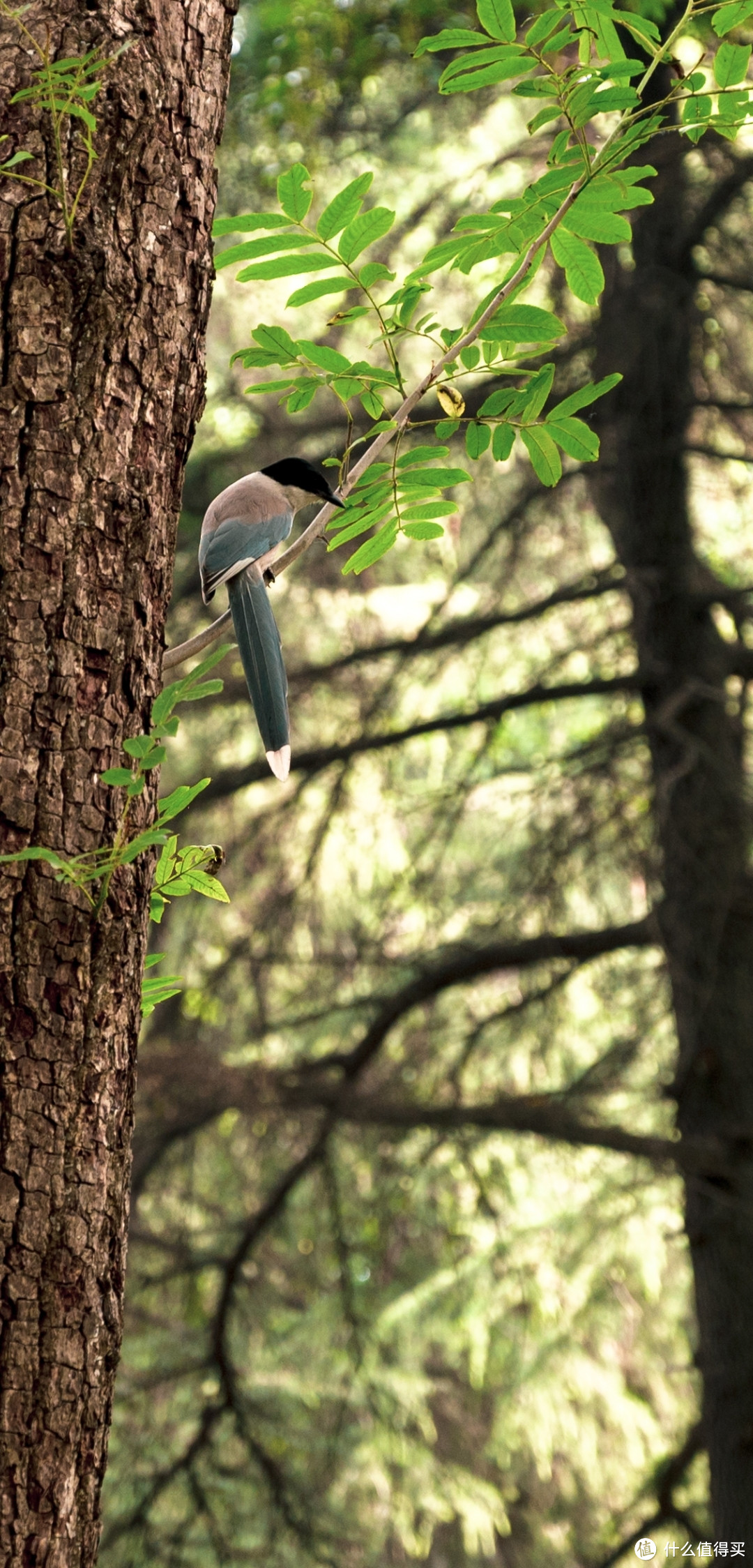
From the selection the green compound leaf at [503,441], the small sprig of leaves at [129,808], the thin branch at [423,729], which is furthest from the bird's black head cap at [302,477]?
the thin branch at [423,729]

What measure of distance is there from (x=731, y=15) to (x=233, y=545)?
2.89 feet

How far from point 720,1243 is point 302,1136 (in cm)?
166

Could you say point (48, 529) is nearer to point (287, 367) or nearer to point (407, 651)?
point (287, 367)

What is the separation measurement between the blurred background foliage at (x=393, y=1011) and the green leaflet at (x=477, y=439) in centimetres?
333

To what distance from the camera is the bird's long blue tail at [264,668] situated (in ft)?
5.15

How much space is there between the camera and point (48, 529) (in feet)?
3.95

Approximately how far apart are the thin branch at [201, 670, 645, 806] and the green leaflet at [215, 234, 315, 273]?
3.54 meters

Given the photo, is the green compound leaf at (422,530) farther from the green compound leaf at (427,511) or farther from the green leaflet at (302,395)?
the green leaflet at (302,395)

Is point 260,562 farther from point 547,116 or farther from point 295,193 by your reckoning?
point 547,116

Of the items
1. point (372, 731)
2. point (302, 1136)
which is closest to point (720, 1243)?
point (302, 1136)

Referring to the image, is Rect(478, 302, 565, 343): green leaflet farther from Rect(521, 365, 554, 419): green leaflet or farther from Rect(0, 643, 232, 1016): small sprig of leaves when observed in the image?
Rect(0, 643, 232, 1016): small sprig of leaves

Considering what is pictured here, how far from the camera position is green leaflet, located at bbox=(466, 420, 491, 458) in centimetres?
172

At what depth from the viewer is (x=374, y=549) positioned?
5.45ft

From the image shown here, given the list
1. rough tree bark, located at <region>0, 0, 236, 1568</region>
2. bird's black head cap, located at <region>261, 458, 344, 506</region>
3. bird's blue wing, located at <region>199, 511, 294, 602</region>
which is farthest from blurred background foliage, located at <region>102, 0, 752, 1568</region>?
rough tree bark, located at <region>0, 0, 236, 1568</region>
